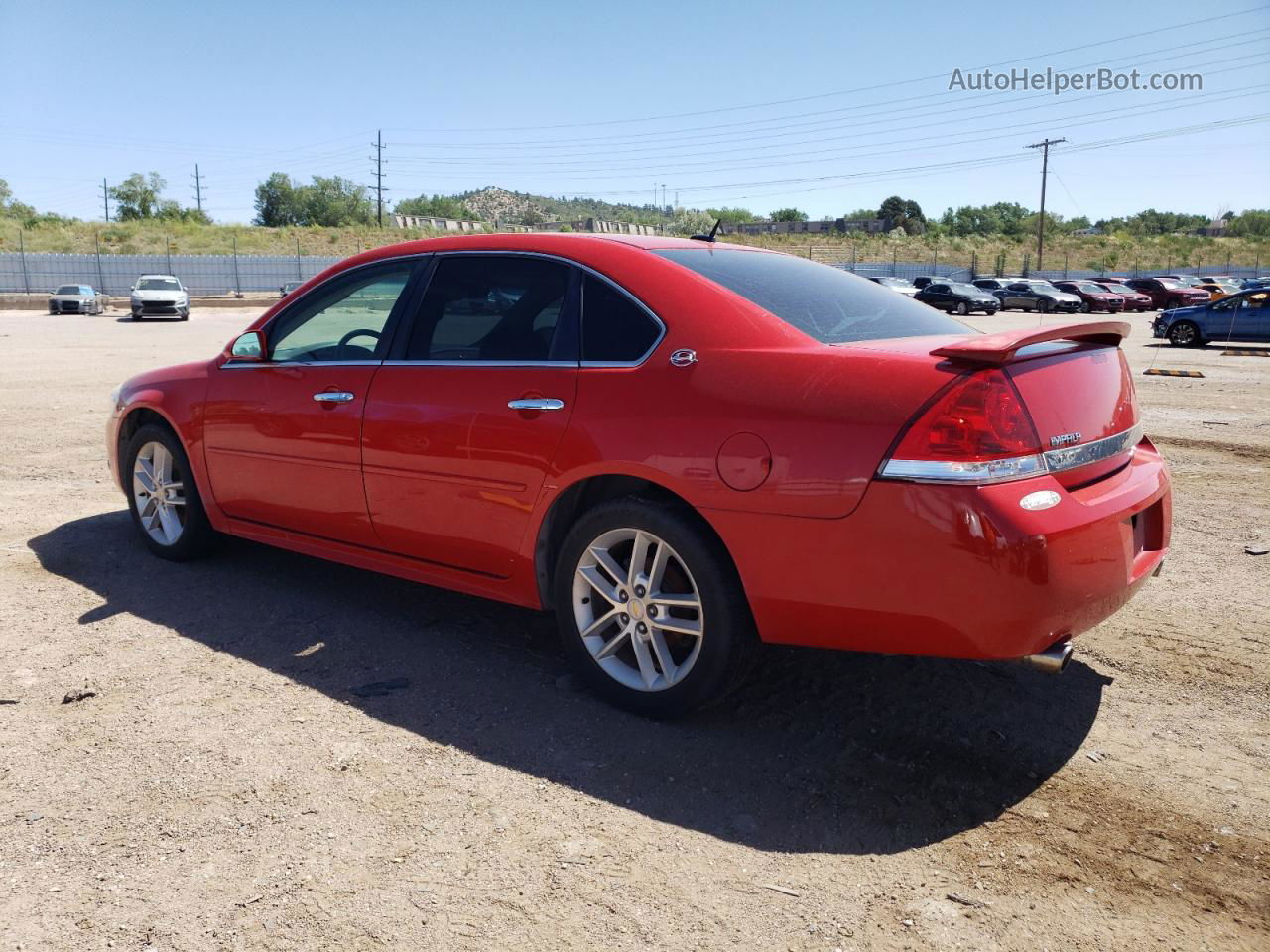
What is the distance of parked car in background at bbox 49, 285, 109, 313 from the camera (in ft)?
130

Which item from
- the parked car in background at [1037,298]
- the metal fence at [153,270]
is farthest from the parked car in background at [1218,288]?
the metal fence at [153,270]

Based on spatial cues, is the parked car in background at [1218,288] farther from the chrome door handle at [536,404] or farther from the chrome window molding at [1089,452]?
the chrome door handle at [536,404]

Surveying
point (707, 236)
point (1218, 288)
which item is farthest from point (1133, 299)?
point (707, 236)

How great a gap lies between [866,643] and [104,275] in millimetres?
56242

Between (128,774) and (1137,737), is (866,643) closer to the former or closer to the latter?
(1137,737)

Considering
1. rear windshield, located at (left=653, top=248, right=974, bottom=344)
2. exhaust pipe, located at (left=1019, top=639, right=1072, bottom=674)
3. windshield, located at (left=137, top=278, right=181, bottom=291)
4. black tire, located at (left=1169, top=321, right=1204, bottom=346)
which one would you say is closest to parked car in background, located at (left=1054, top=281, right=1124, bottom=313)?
black tire, located at (left=1169, top=321, right=1204, bottom=346)

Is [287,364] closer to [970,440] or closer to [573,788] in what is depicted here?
[573,788]

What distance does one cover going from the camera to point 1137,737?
3.38 metres

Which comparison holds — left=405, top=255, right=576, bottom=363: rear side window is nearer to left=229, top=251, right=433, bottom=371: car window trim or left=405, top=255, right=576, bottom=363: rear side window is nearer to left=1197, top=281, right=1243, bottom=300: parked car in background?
left=229, top=251, right=433, bottom=371: car window trim

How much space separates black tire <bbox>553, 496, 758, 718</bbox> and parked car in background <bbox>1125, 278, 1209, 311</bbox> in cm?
4799

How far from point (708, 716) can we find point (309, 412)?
86.9 inches

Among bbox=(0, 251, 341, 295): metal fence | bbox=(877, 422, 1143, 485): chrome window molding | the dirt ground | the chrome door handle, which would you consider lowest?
the dirt ground

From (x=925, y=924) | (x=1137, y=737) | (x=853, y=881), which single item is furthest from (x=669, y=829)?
(x=1137, y=737)

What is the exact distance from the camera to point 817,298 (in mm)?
3686
